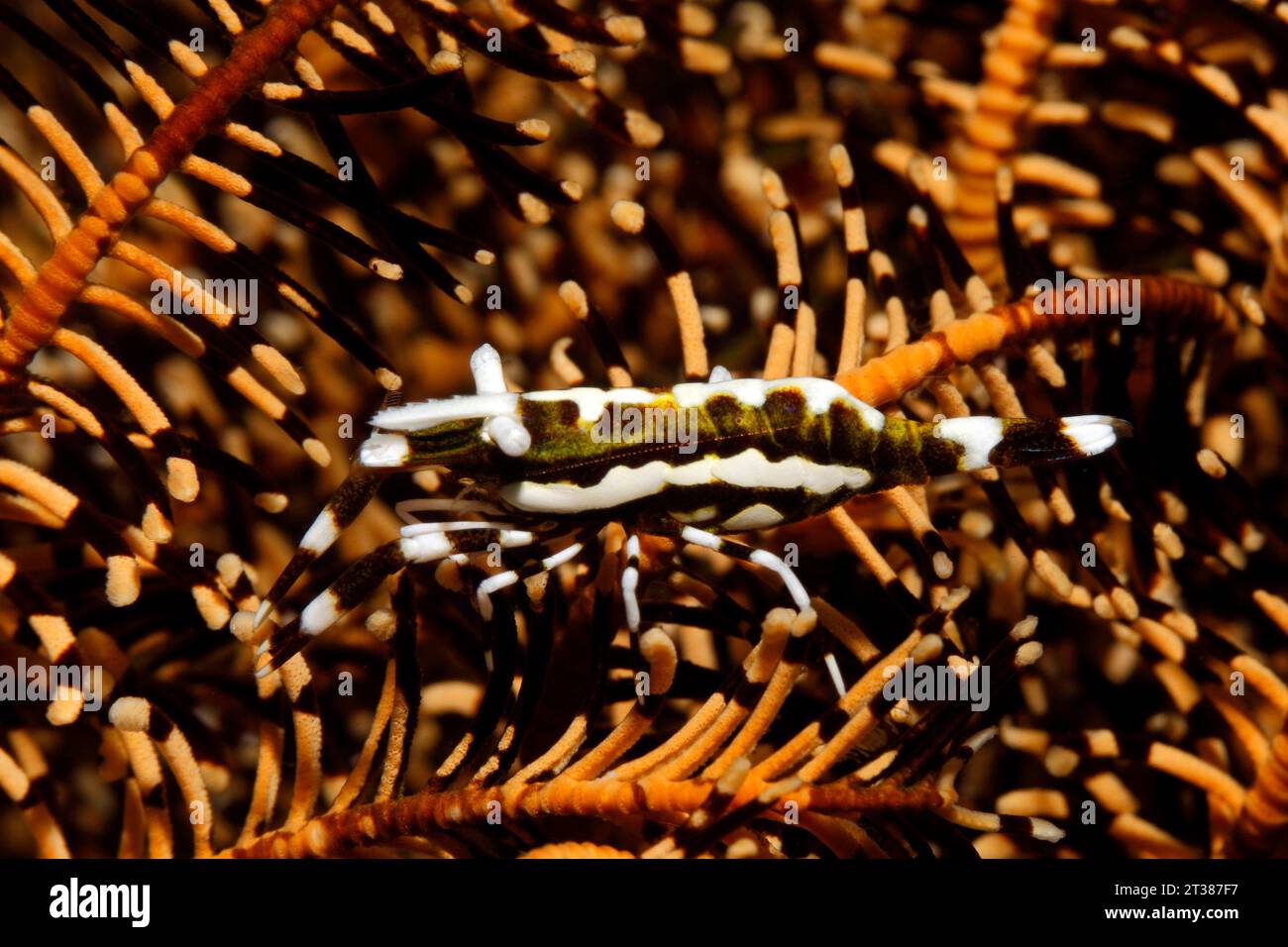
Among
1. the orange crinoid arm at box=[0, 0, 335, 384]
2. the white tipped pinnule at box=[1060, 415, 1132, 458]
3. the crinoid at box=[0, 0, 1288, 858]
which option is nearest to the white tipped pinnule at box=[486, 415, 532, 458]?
the crinoid at box=[0, 0, 1288, 858]

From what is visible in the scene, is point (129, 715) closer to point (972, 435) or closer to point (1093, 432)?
point (972, 435)

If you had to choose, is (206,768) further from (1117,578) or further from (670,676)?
(1117,578)

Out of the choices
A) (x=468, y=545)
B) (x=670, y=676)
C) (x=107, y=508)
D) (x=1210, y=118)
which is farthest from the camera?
(x=1210, y=118)

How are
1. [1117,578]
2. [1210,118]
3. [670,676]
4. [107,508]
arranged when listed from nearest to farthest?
[670,676]
[1117,578]
[107,508]
[1210,118]

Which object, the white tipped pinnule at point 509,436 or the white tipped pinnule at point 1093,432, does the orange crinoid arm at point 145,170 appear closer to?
the white tipped pinnule at point 509,436

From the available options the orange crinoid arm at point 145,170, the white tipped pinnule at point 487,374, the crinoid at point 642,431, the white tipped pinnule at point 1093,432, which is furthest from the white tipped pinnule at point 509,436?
the white tipped pinnule at point 1093,432

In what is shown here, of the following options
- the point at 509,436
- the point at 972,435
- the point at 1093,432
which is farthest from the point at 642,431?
the point at 1093,432

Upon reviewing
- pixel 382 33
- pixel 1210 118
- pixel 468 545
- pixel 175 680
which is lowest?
pixel 175 680

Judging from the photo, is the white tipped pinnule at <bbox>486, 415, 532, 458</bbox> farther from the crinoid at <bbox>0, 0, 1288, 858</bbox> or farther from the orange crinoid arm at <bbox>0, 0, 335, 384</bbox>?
the orange crinoid arm at <bbox>0, 0, 335, 384</bbox>
